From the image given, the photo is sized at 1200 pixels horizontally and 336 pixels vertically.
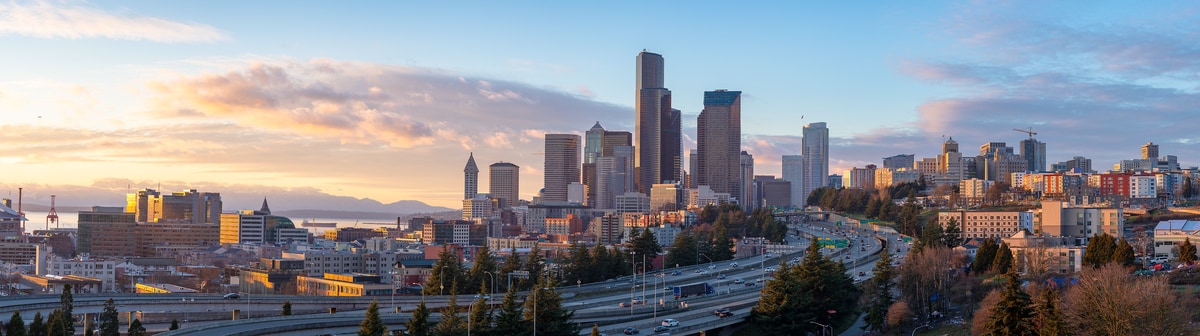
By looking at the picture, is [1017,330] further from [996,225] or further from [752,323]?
[996,225]

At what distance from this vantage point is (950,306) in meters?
64.6

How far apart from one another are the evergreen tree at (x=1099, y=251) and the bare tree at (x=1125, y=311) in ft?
77.1

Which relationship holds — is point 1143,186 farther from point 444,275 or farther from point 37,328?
point 37,328

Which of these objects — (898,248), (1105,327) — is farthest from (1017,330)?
(898,248)

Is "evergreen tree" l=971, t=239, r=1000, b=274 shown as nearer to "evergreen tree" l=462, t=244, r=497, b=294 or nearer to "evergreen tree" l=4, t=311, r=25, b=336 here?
"evergreen tree" l=462, t=244, r=497, b=294

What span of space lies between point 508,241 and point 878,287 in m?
134

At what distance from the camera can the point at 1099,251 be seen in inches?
2709

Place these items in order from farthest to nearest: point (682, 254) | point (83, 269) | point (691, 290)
→ point (83, 269), point (682, 254), point (691, 290)

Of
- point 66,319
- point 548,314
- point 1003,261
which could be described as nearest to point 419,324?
point 548,314

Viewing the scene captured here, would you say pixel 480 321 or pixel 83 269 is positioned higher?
pixel 480 321

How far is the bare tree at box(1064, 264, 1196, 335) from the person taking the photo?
1678 inches

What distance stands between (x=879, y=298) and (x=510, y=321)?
24.4 metres

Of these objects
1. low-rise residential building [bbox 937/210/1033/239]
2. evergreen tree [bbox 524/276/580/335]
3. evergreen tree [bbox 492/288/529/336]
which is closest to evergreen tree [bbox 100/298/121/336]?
evergreen tree [bbox 492/288/529/336]

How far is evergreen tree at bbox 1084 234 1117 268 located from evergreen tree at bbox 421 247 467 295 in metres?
38.3
